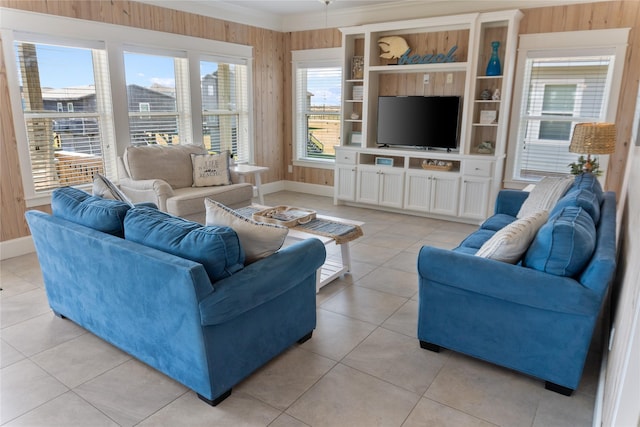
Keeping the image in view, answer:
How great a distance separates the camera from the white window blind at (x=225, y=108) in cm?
575

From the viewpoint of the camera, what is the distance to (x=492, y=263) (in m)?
2.17

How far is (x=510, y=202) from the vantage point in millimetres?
3969

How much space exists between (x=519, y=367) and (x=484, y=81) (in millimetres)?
3925

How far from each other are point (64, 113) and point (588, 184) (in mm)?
4625

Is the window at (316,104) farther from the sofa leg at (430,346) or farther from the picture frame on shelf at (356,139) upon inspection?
the sofa leg at (430,346)

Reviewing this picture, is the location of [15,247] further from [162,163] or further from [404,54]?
[404,54]

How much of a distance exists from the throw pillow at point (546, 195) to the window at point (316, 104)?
352 cm

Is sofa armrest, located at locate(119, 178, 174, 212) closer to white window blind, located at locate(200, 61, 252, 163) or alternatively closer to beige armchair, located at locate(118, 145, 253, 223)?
beige armchair, located at locate(118, 145, 253, 223)

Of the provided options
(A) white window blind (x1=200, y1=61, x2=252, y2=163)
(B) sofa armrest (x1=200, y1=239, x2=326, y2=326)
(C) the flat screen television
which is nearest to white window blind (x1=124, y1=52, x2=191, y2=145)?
(A) white window blind (x1=200, y1=61, x2=252, y2=163)

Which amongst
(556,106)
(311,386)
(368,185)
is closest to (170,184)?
(368,185)

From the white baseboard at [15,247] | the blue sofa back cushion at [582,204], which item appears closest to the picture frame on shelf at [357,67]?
the blue sofa back cushion at [582,204]

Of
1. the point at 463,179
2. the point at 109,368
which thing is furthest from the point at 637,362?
the point at 463,179

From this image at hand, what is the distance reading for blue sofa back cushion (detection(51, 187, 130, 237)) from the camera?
2.38m

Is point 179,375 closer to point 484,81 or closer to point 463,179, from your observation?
point 463,179
